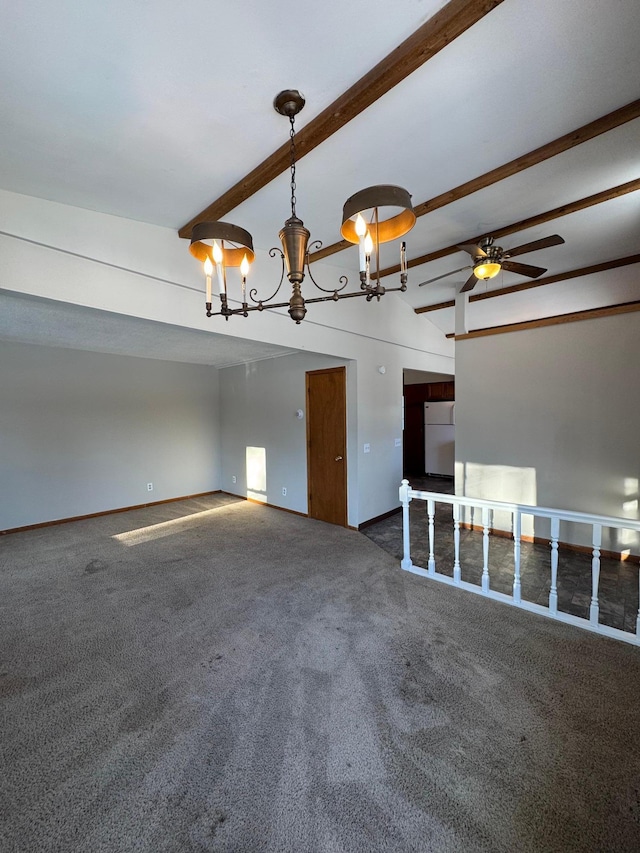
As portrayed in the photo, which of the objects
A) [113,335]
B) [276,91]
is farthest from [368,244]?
[113,335]

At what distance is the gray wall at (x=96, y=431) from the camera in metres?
4.81

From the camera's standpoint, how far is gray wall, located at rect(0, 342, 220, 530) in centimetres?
481

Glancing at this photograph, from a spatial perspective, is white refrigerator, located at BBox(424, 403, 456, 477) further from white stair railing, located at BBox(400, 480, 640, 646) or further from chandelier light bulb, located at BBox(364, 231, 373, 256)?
chandelier light bulb, located at BBox(364, 231, 373, 256)

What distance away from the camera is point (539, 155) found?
7.61 ft

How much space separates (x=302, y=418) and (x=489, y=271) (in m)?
3.07

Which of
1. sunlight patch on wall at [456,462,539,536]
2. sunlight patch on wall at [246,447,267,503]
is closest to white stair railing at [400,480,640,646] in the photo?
sunlight patch on wall at [456,462,539,536]

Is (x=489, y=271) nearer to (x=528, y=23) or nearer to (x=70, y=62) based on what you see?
(x=528, y=23)

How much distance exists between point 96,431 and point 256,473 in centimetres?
259

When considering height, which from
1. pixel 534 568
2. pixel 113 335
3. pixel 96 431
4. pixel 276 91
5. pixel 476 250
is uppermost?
pixel 276 91

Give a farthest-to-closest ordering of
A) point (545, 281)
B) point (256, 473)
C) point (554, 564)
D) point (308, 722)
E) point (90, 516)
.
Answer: point (256, 473)
point (90, 516)
point (545, 281)
point (554, 564)
point (308, 722)

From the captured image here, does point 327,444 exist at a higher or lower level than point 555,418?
lower

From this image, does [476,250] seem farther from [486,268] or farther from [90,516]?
[90,516]

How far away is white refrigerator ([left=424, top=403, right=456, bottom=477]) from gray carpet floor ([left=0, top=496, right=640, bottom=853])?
5007 mm

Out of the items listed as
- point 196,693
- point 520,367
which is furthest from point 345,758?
point 520,367
